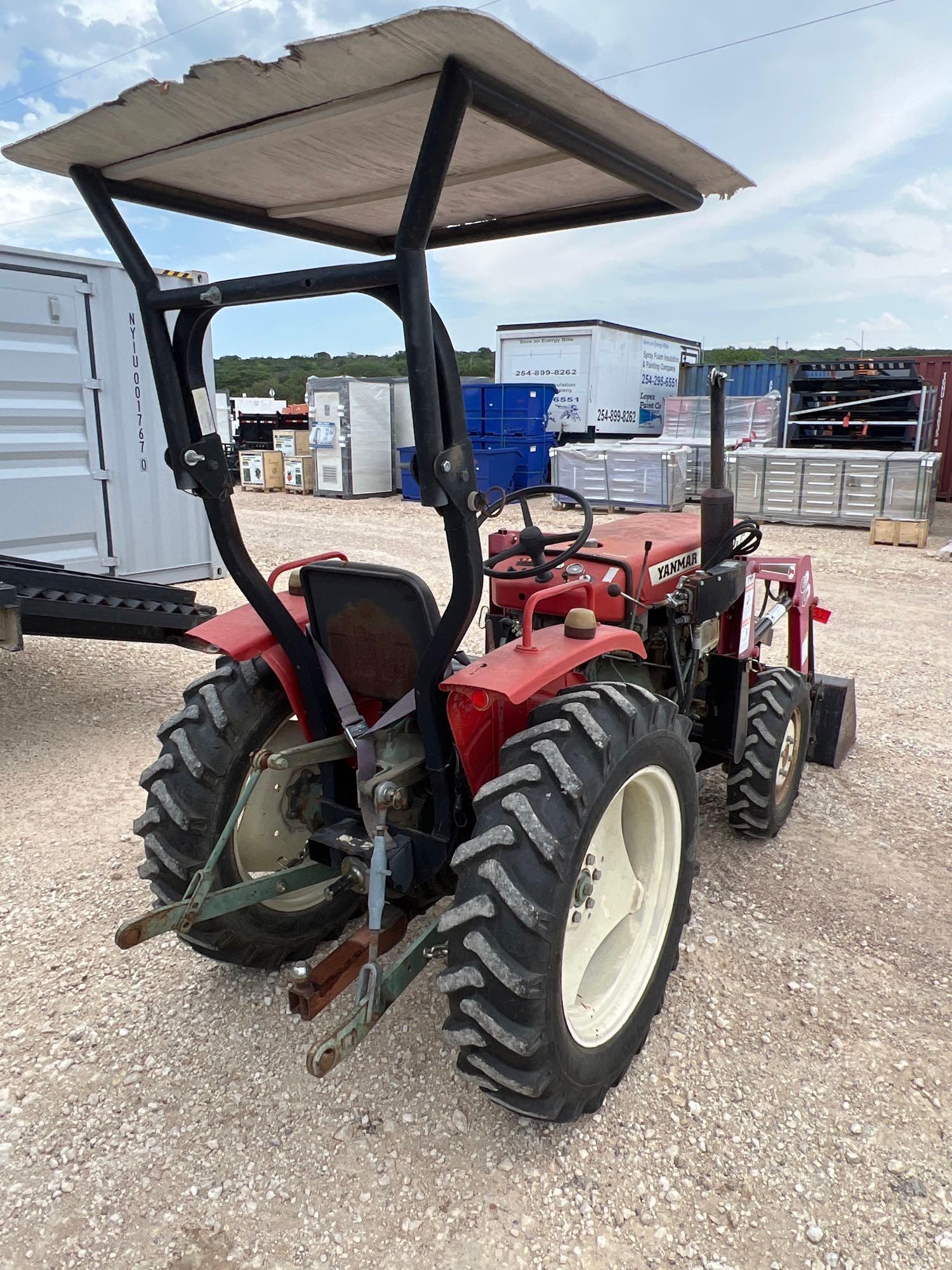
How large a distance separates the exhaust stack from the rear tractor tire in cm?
66

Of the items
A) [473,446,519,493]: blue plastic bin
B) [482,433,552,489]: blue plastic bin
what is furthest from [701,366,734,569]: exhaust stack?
[482,433,552,489]: blue plastic bin

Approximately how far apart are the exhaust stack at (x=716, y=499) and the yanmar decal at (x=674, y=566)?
0.08m

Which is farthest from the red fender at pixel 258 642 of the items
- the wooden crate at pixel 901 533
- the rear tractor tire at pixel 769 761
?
the wooden crate at pixel 901 533

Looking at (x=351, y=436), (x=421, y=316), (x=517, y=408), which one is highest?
(x=517, y=408)

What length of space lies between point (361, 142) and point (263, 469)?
54.5 ft

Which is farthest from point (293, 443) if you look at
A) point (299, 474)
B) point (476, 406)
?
point (476, 406)

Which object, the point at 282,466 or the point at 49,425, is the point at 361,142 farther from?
the point at 282,466

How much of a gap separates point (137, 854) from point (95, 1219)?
175 centimetres

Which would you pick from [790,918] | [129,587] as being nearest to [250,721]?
[790,918]

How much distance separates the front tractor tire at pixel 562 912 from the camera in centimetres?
187

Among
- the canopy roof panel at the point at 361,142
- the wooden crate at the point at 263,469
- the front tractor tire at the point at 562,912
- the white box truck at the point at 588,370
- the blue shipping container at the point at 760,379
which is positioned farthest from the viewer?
the wooden crate at the point at 263,469

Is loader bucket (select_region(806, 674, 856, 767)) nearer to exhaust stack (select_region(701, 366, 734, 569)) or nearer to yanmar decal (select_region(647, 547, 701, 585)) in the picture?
yanmar decal (select_region(647, 547, 701, 585))

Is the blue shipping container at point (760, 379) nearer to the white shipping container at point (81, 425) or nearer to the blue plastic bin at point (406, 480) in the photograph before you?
the blue plastic bin at point (406, 480)

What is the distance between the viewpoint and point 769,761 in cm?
345
